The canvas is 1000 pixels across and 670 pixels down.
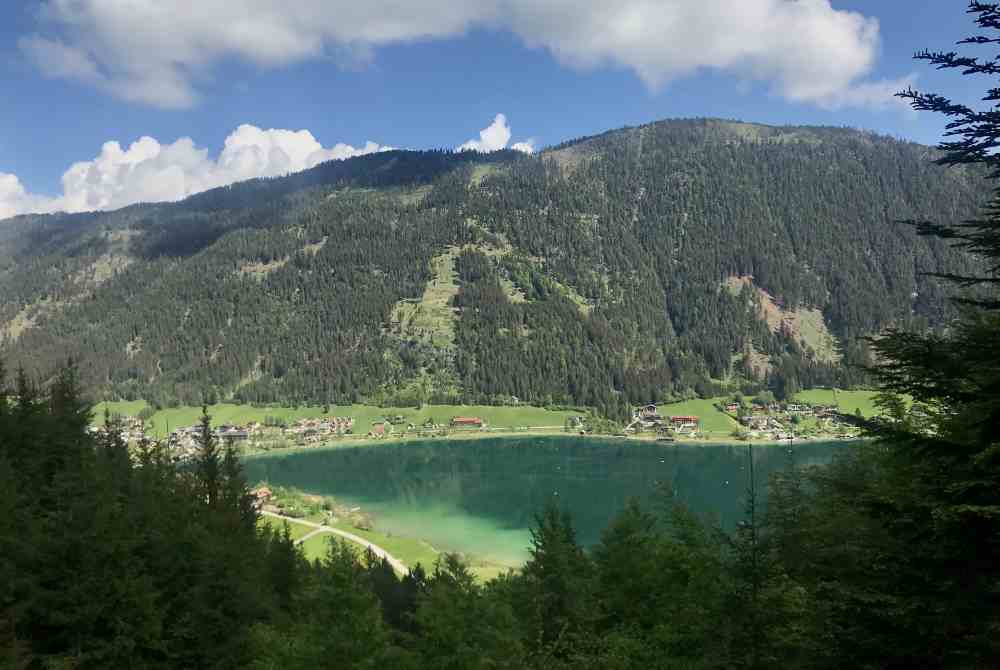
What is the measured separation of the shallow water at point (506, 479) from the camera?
274ft

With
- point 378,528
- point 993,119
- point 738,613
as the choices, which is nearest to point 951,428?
point 993,119

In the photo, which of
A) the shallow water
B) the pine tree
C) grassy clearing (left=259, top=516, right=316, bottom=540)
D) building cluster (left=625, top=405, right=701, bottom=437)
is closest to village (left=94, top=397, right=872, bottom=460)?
building cluster (left=625, top=405, right=701, bottom=437)

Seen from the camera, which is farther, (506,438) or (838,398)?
(838,398)

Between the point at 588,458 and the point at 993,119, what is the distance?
423 feet

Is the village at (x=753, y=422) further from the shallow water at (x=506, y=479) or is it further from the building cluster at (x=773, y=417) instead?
the shallow water at (x=506, y=479)

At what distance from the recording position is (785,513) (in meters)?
Result: 18.2

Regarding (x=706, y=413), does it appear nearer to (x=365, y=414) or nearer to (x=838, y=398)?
(x=838, y=398)

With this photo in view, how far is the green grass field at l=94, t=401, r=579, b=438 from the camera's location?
182 m

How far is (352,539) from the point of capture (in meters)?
73.4

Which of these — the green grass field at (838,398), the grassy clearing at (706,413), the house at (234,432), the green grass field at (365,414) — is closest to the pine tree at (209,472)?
the house at (234,432)

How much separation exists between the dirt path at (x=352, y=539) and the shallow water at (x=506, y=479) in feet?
25.8

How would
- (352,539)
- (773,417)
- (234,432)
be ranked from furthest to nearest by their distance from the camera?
(234,432)
(773,417)
(352,539)

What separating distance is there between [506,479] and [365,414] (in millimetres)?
86569

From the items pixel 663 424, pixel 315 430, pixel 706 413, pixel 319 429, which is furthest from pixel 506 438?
pixel 706 413
